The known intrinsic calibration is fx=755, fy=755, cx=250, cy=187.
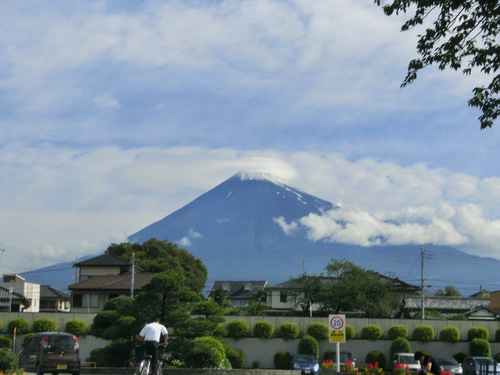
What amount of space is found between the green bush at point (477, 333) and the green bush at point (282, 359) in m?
11.9

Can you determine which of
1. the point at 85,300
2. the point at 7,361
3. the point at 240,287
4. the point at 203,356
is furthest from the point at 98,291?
the point at 240,287

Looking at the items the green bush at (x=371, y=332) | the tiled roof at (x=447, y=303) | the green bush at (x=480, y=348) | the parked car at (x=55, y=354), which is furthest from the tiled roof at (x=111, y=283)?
the parked car at (x=55, y=354)

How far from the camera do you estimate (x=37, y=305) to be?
95.3 meters

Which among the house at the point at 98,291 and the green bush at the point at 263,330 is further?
the house at the point at 98,291

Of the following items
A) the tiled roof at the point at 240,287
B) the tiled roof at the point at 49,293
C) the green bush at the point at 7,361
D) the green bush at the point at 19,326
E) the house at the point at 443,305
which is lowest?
the green bush at the point at 7,361

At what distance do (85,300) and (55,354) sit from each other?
47.9 metres

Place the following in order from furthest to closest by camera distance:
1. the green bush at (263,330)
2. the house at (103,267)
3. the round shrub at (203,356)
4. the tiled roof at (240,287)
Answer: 1. the tiled roof at (240,287)
2. the house at (103,267)
3. the green bush at (263,330)
4. the round shrub at (203,356)

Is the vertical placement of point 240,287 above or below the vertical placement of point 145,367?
above

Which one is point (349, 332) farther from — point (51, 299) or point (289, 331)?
point (51, 299)

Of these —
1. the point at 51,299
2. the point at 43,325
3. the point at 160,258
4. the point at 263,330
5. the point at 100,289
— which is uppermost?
the point at 160,258

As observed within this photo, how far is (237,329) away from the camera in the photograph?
161 feet

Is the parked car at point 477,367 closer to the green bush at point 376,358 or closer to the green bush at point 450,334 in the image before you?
the green bush at point 376,358

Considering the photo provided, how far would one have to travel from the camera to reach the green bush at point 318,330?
161 feet

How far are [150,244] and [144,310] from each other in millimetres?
66977
